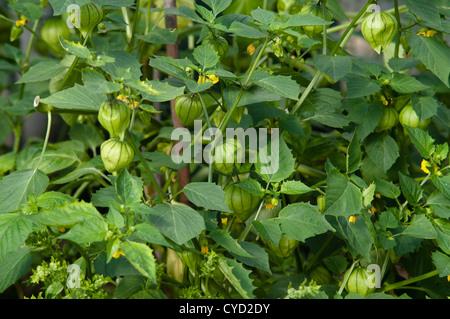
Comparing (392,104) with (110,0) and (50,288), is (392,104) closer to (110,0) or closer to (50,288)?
(110,0)

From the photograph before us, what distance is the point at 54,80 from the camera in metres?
0.82

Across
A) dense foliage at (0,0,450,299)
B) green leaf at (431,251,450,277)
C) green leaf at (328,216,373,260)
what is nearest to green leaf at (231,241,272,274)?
dense foliage at (0,0,450,299)

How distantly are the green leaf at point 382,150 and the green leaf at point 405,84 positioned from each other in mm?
75

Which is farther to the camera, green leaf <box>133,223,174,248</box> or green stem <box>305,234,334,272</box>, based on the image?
green stem <box>305,234,334,272</box>

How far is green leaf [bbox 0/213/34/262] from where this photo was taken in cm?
50

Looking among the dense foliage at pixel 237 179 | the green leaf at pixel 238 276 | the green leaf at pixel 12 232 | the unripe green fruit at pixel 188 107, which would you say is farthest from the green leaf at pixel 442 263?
the green leaf at pixel 12 232

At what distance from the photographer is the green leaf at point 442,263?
0.58m

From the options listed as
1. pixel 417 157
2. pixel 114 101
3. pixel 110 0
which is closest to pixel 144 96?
pixel 114 101

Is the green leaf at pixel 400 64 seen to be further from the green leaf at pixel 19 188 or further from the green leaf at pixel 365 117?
the green leaf at pixel 19 188

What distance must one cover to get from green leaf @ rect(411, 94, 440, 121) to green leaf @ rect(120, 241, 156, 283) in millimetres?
414

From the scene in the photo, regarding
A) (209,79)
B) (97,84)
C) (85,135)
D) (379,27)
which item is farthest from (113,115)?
(85,135)

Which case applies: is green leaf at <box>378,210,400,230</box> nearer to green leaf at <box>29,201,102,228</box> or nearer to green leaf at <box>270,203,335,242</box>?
green leaf at <box>270,203,335,242</box>

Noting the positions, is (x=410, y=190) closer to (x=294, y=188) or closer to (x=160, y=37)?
(x=294, y=188)
